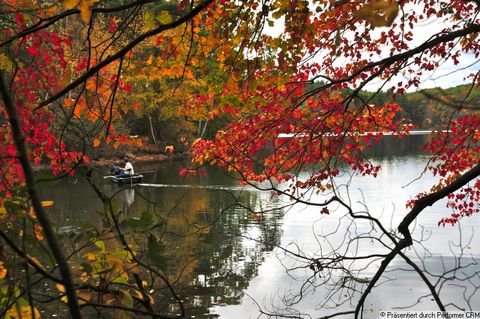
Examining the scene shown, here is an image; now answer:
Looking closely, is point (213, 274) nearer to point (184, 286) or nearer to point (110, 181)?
point (184, 286)

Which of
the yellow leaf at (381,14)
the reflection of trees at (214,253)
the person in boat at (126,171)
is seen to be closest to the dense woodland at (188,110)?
the yellow leaf at (381,14)

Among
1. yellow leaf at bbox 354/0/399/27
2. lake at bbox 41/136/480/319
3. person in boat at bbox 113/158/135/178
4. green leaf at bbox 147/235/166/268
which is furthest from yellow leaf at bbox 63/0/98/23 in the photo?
person in boat at bbox 113/158/135/178

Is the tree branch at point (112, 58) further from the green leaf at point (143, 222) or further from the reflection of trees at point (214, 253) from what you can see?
the reflection of trees at point (214, 253)

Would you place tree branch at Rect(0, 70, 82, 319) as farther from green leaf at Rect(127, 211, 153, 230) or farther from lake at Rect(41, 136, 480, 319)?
lake at Rect(41, 136, 480, 319)

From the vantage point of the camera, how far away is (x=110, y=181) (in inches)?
1182

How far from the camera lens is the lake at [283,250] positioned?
370 inches

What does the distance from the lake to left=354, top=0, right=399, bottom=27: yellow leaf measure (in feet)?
5.61

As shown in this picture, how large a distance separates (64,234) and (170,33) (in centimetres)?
338

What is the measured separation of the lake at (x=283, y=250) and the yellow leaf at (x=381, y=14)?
5.61ft

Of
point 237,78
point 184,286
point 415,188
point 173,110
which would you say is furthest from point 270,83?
point 173,110

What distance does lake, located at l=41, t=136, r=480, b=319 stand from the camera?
9.41 meters

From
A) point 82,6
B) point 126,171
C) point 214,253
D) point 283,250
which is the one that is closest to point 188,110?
point 283,250

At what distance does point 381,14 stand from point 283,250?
7205 millimetres

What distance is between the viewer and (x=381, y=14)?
125 cm
